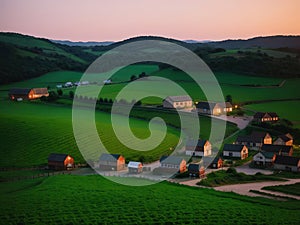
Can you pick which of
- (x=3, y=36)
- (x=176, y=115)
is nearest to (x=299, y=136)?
(x=176, y=115)

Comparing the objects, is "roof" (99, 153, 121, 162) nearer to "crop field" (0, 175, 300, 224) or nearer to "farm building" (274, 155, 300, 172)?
"crop field" (0, 175, 300, 224)

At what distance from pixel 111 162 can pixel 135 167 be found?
2.63 meters

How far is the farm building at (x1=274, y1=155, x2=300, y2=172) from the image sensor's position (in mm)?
39775

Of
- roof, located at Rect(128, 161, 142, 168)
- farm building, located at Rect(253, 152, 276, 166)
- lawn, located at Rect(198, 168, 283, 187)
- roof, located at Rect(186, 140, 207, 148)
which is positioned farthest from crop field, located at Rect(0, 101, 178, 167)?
farm building, located at Rect(253, 152, 276, 166)

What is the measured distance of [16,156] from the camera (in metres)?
40.2

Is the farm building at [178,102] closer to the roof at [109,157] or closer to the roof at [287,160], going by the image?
the roof at [287,160]

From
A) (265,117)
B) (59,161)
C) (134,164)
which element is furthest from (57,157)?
(265,117)

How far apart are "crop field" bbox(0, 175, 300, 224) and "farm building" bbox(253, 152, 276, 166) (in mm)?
12346

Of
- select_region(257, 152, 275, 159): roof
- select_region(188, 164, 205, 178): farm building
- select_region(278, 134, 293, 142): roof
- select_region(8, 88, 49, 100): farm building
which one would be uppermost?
select_region(8, 88, 49, 100): farm building

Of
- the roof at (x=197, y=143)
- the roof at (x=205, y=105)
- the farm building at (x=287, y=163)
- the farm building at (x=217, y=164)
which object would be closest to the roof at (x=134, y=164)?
the farm building at (x=217, y=164)

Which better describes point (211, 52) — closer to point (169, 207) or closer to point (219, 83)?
point (219, 83)

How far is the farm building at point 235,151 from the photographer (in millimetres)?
44188

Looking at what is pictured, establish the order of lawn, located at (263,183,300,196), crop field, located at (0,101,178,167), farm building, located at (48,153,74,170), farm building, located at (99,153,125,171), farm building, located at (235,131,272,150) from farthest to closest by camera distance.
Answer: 1. farm building, located at (235,131,272,150)
2. crop field, located at (0,101,178,167)
3. farm building, located at (99,153,125,171)
4. farm building, located at (48,153,74,170)
5. lawn, located at (263,183,300,196)

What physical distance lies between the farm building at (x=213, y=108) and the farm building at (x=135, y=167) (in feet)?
86.7
